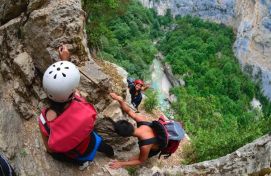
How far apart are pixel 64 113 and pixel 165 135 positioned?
1.88 meters

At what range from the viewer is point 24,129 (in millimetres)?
7730

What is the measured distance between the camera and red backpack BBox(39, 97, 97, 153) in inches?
242

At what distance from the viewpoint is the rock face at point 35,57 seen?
25.6 feet

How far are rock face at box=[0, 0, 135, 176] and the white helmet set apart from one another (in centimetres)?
180

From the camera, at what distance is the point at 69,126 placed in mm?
6176

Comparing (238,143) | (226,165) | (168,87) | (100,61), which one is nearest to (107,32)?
(100,61)

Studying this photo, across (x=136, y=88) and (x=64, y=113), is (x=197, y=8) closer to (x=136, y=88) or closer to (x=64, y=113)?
(x=136, y=88)

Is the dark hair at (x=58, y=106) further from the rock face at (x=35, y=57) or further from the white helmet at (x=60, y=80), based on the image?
the rock face at (x=35, y=57)

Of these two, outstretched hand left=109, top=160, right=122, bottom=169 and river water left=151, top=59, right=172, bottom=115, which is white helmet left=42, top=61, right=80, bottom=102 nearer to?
outstretched hand left=109, top=160, right=122, bottom=169

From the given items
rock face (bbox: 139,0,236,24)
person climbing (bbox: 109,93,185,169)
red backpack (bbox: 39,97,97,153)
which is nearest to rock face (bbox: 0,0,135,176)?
person climbing (bbox: 109,93,185,169)

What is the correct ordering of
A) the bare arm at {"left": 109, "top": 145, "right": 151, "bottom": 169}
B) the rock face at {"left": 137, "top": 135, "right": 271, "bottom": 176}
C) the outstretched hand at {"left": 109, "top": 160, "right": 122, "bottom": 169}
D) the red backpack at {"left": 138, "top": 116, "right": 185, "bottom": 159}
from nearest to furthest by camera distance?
the rock face at {"left": 137, "top": 135, "right": 271, "bottom": 176}, the red backpack at {"left": 138, "top": 116, "right": 185, "bottom": 159}, the bare arm at {"left": 109, "top": 145, "right": 151, "bottom": 169}, the outstretched hand at {"left": 109, "top": 160, "right": 122, "bottom": 169}

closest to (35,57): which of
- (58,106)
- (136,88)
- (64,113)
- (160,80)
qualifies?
(58,106)

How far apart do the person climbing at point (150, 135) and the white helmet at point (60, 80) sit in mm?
1342

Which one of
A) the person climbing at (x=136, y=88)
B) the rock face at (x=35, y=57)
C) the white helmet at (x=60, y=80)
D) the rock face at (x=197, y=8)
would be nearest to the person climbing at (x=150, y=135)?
the rock face at (x=35, y=57)
